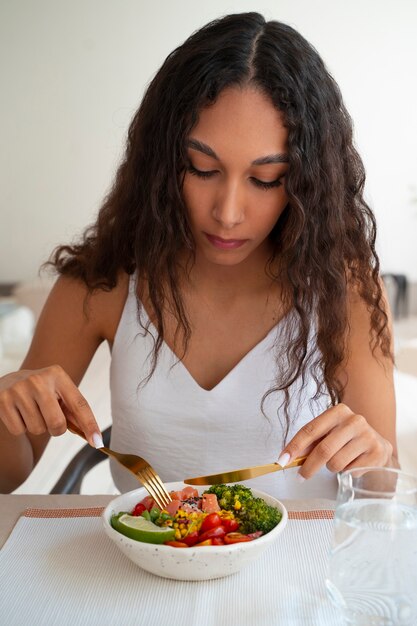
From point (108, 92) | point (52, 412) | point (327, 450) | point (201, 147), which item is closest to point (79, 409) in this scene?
point (52, 412)

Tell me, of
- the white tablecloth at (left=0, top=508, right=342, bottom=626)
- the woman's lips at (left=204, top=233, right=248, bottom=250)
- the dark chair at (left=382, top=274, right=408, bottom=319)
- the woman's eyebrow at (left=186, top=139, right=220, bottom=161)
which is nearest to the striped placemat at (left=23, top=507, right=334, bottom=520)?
the white tablecloth at (left=0, top=508, right=342, bottom=626)

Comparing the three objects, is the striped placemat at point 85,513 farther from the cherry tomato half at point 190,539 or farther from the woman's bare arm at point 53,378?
the cherry tomato half at point 190,539

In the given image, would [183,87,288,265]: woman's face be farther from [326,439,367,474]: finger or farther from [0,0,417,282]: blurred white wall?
[0,0,417,282]: blurred white wall

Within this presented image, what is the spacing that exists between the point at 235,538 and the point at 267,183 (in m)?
0.64

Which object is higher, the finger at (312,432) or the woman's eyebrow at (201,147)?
the woman's eyebrow at (201,147)

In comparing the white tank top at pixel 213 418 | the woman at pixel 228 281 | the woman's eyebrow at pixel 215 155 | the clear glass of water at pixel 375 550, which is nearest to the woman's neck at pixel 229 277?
the woman at pixel 228 281

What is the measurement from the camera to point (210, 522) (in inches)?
37.7

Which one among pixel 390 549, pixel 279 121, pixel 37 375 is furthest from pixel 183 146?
pixel 390 549

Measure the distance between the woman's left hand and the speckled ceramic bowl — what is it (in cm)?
17

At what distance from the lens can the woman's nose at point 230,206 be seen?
4.17 ft

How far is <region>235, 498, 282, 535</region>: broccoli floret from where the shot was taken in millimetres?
970

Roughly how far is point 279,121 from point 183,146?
0.55 ft

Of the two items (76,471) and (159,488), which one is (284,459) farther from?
→ (76,471)

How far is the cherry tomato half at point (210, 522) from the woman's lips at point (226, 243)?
543mm
